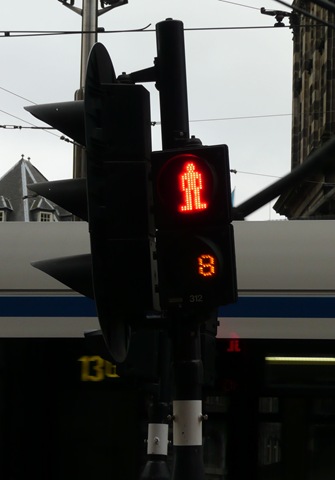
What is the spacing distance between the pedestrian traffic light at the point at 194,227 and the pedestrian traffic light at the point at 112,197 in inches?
2.5

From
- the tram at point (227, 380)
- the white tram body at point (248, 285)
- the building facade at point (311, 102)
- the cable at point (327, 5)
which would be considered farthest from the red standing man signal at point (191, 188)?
the building facade at point (311, 102)

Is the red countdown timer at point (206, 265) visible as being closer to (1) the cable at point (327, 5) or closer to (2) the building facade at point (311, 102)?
(1) the cable at point (327, 5)

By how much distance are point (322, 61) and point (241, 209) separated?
4316cm

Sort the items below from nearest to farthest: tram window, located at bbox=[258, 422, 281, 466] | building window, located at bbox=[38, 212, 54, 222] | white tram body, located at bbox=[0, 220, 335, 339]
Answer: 1. tram window, located at bbox=[258, 422, 281, 466]
2. white tram body, located at bbox=[0, 220, 335, 339]
3. building window, located at bbox=[38, 212, 54, 222]

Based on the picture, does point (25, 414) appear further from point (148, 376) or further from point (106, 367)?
point (148, 376)

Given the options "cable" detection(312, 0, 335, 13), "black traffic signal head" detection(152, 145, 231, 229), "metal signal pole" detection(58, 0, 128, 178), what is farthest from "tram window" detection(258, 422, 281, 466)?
"metal signal pole" detection(58, 0, 128, 178)

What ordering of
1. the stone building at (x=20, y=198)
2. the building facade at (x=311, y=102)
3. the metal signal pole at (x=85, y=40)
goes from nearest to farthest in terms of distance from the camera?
the metal signal pole at (x=85, y=40)
the building facade at (x=311, y=102)
the stone building at (x=20, y=198)

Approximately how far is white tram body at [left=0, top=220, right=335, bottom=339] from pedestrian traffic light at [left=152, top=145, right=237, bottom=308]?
10.7 ft

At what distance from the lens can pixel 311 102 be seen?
51125 millimetres

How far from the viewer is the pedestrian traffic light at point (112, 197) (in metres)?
5.35

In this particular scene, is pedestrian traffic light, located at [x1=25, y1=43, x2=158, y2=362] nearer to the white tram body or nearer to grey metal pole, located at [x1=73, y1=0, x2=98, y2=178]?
the white tram body

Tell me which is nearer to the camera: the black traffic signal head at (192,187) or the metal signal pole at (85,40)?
the black traffic signal head at (192,187)

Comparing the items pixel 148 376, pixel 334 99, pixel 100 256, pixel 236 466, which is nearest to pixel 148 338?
pixel 148 376

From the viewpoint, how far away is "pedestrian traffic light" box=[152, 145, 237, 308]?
534 cm
